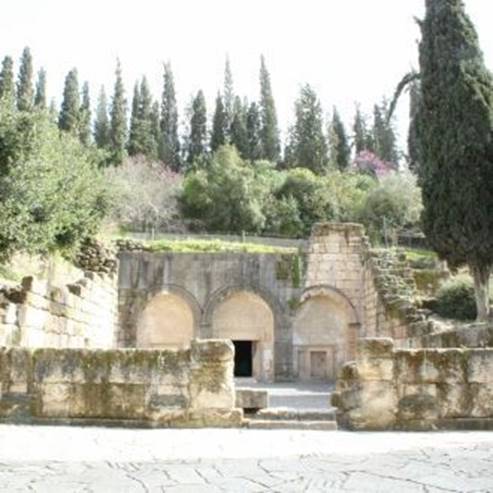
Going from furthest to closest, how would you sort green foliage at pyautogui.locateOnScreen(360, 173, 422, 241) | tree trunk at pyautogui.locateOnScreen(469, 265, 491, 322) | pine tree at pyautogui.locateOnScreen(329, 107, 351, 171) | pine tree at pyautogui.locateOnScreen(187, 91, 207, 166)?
pine tree at pyautogui.locateOnScreen(187, 91, 207, 166) < pine tree at pyautogui.locateOnScreen(329, 107, 351, 171) < green foliage at pyautogui.locateOnScreen(360, 173, 422, 241) < tree trunk at pyautogui.locateOnScreen(469, 265, 491, 322)

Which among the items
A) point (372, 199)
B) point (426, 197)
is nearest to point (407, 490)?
point (426, 197)

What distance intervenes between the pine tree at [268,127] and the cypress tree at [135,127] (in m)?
11.8

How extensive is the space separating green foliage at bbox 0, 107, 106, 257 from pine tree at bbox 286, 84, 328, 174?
41873mm

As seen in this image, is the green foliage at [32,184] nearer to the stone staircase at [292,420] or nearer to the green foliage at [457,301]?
the stone staircase at [292,420]

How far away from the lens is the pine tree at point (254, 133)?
61.9 meters

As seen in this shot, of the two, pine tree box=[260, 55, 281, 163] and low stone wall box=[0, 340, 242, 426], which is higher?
pine tree box=[260, 55, 281, 163]

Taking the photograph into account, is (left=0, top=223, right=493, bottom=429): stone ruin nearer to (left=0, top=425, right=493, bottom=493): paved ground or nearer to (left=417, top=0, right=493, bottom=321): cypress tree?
(left=0, top=425, right=493, bottom=493): paved ground

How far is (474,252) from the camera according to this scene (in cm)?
1642

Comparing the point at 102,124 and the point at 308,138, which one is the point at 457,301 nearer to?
the point at 308,138

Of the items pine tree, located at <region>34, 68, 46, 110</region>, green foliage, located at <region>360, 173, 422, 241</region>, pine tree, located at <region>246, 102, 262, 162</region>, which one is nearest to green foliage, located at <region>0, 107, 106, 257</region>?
green foliage, located at <region>360, 173, 422, 241</region>

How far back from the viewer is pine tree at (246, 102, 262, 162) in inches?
2436

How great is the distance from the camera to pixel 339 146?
6266 cm

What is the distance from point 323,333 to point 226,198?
23.4 meters

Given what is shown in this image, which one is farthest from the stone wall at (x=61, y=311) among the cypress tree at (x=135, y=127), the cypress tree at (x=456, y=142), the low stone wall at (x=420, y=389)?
the cypress tree at (x=135, y=127)
